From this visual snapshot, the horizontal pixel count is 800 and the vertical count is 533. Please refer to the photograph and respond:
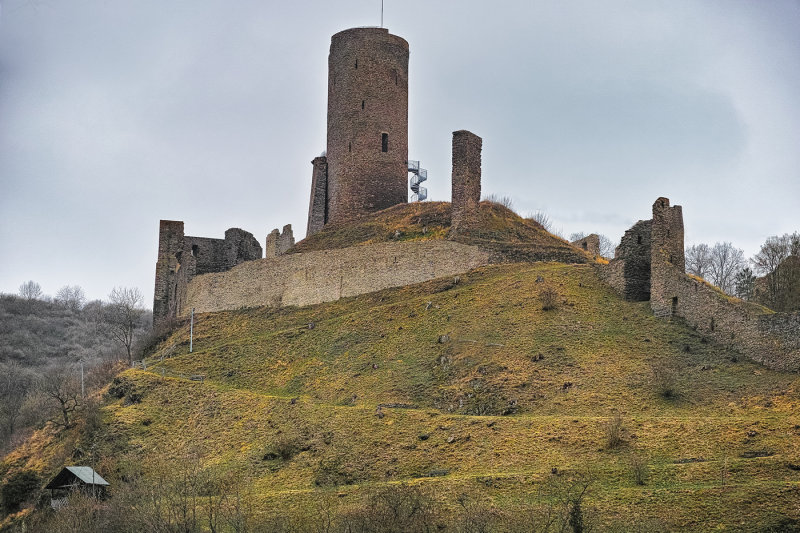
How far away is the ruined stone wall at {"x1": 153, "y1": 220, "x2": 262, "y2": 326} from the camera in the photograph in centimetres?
6038

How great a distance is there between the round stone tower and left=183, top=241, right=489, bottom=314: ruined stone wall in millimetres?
7375

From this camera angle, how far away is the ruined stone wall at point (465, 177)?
156ft

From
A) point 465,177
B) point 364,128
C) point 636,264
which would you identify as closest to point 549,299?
point 636,264

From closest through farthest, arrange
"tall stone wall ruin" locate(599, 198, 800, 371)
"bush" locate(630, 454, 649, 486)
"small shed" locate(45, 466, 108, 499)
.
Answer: "bush" locate(630, 454, 649, 486)
"tall stone wall ruin" locate(599, 198, 800, 371)
"small shed" locate(45, 466, 108, 499)

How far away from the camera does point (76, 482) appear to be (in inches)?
1364

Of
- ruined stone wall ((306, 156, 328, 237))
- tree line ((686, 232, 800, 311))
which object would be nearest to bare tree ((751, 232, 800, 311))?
tree line ((686, 232, 800, 311))

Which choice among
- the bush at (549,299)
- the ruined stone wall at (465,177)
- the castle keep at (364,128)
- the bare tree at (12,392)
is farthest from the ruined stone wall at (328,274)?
the bare tree at (12,392)

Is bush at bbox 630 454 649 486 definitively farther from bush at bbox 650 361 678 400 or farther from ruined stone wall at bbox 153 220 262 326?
ruined stone wall at bbox 153 220 262 326

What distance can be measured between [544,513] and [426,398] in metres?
10.3

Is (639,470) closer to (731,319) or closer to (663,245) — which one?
(731,319)

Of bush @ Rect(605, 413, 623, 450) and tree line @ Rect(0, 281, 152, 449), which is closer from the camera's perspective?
bush @ Rect(605, 413, 623, 450)

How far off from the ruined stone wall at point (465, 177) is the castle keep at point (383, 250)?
0.19 ft

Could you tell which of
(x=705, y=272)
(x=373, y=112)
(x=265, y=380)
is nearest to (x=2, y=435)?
(x=265, y=380)

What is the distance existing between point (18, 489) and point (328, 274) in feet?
59.5
